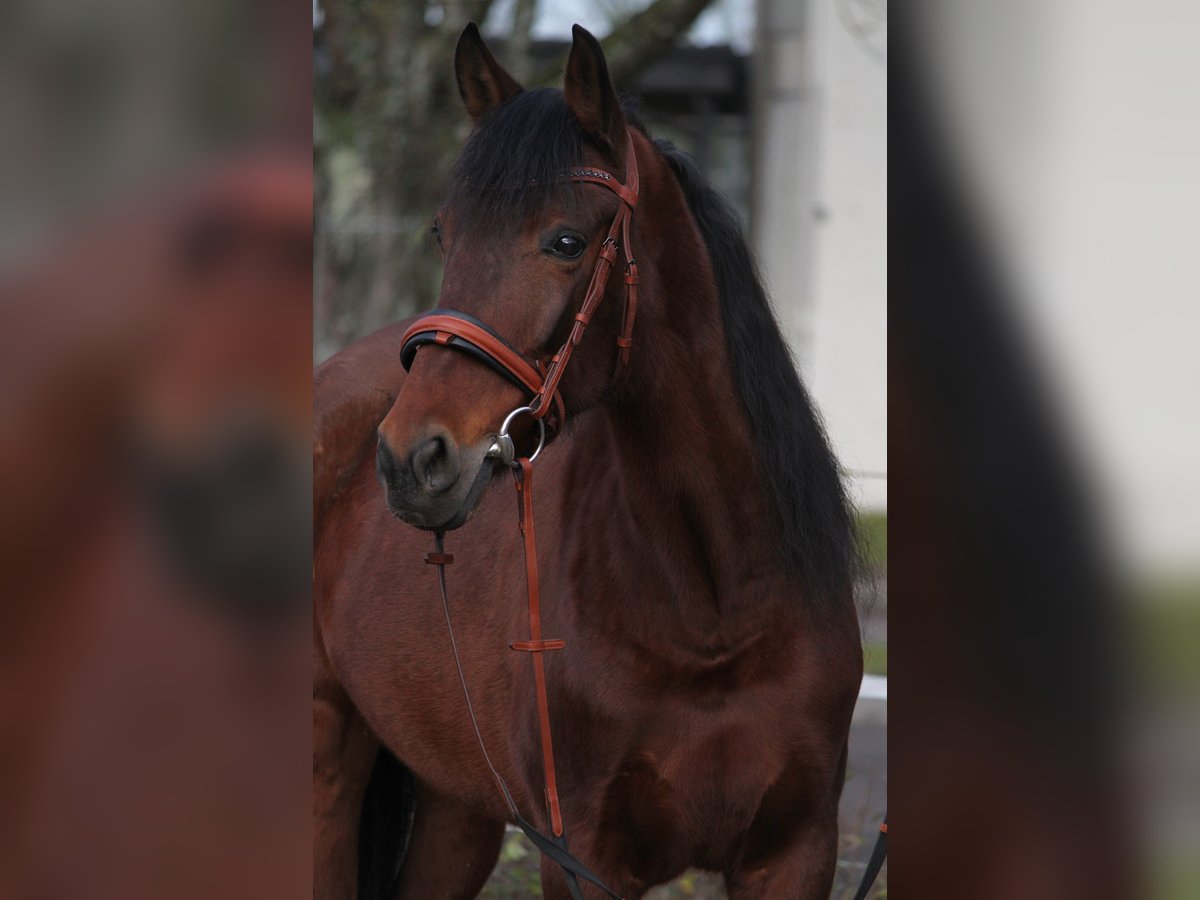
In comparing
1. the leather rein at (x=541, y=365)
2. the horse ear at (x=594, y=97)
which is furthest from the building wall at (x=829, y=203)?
the horse ear at (x=594, y=97)

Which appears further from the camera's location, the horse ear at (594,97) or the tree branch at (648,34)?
the tree branch at (648,34)

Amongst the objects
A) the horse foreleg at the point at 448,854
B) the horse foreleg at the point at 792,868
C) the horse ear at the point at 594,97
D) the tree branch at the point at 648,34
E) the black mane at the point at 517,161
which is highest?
the tree branch at the point at 648,34

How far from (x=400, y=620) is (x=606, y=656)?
85 cm

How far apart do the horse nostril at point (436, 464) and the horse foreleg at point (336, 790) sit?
1.67 metres

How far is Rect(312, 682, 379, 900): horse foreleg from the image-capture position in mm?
3293

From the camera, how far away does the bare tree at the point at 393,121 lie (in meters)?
6.78

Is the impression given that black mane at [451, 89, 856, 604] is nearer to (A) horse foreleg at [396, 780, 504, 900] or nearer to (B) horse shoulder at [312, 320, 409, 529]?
(B) horse shoulder at [312, 320, 409, 529]

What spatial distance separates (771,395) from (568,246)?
1.68ft

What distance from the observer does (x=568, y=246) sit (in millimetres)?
1954

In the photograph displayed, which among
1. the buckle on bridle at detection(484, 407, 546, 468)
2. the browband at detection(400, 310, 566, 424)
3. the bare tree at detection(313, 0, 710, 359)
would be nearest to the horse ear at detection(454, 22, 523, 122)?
the browband at detection(400, 310, 566, 424)
